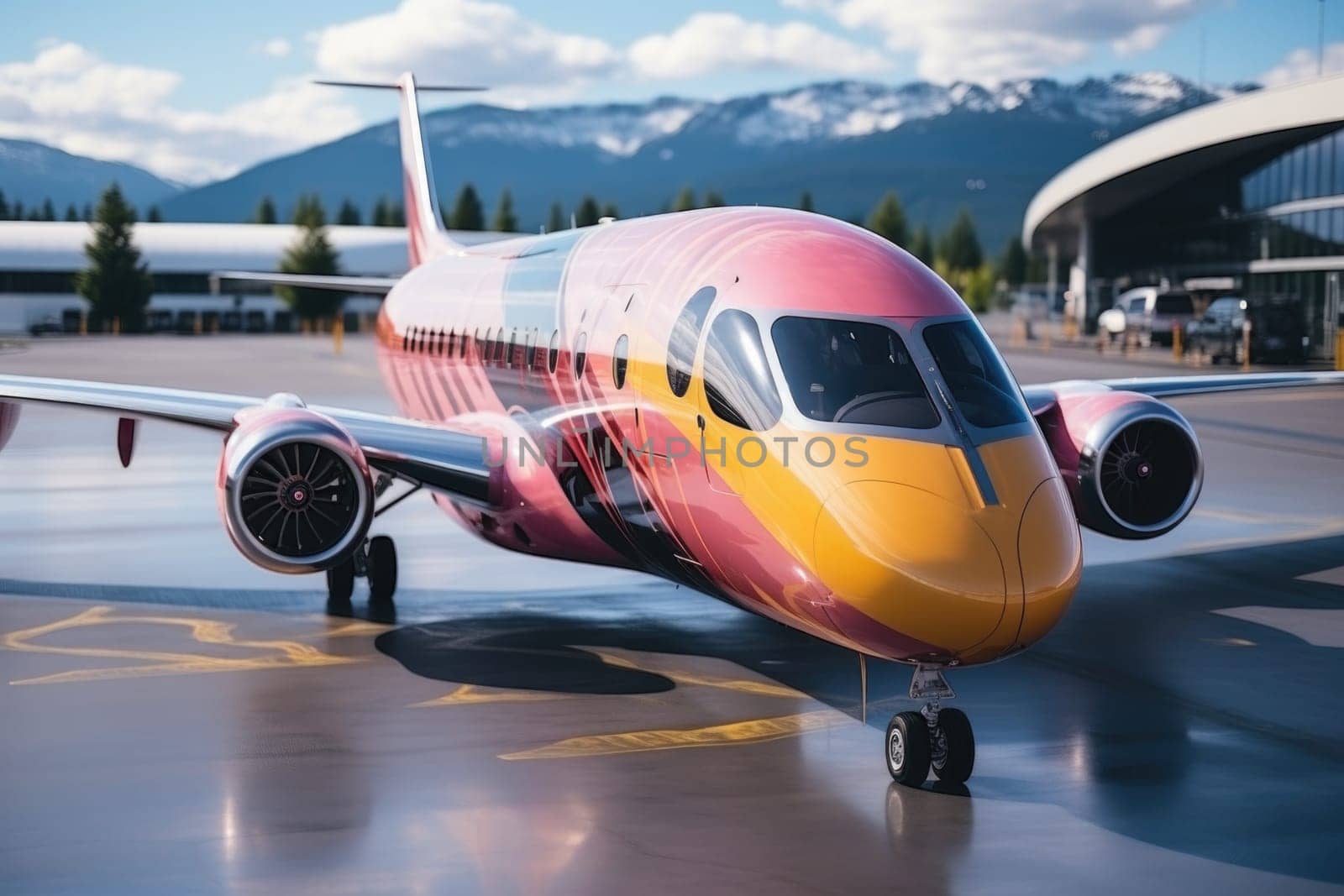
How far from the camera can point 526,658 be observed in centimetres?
1298

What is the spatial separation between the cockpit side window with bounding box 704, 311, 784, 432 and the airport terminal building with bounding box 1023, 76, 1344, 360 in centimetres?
4782

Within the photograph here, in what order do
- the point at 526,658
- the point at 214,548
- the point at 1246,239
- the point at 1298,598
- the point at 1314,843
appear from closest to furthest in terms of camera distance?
the point at 1314,843, the point at 526,658, the point at 1298,598, the point at 214,548, the point at 1246,239

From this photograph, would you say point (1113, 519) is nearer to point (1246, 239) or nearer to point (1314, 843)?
point (1314, 843)

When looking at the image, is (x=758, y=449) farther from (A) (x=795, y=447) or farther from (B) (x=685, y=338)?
(B) (x=685, y=338)

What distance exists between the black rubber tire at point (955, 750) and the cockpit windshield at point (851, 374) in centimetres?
179

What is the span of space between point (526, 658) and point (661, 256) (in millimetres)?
3468

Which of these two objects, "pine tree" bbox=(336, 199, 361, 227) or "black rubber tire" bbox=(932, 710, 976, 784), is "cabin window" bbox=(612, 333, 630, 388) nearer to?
→ "black rubber tire" bbox=(932, 710, 976, 784)

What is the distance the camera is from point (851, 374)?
969 cm

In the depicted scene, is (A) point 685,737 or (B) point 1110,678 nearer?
(A) point 685,737

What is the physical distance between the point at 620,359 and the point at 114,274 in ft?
357

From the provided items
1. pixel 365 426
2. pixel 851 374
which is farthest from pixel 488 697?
pixel 851 374

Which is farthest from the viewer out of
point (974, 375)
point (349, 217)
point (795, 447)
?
point (349, 217)

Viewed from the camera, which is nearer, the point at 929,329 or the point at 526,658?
the point at 929,329

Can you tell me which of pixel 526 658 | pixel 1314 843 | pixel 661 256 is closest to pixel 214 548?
pixel 526 658
